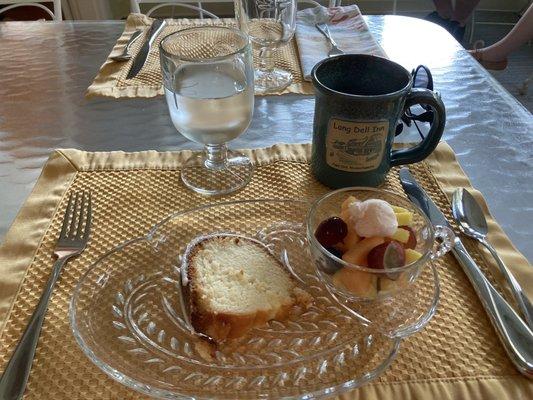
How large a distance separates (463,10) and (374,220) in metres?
1.75

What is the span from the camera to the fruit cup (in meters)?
0.43

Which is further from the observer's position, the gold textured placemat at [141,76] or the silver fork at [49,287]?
the gold textured placemat at [141,76]

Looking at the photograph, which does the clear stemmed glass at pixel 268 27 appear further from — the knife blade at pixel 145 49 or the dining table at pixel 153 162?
the knife blade at pixel 145 49

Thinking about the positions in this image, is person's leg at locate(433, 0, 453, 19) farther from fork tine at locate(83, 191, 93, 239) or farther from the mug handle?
fork tine at locate(83, 191, 93, 239)

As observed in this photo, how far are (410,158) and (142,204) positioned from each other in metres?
0.32

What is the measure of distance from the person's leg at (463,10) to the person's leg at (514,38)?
40 cm

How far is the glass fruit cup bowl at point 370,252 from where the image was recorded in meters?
0.43

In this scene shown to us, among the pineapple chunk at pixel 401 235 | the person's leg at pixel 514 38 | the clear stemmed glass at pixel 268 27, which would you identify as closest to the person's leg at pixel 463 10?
the person's leg at pixel 514 38

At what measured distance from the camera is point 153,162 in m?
0.65

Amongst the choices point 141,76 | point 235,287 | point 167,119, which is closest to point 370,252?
point 235,287

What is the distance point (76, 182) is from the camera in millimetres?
609

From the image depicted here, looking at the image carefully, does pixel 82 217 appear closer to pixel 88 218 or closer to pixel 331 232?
pixel 88 218

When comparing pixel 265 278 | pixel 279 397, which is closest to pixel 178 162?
pixel 265 278

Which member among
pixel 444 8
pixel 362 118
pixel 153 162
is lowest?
pixel 444 8
